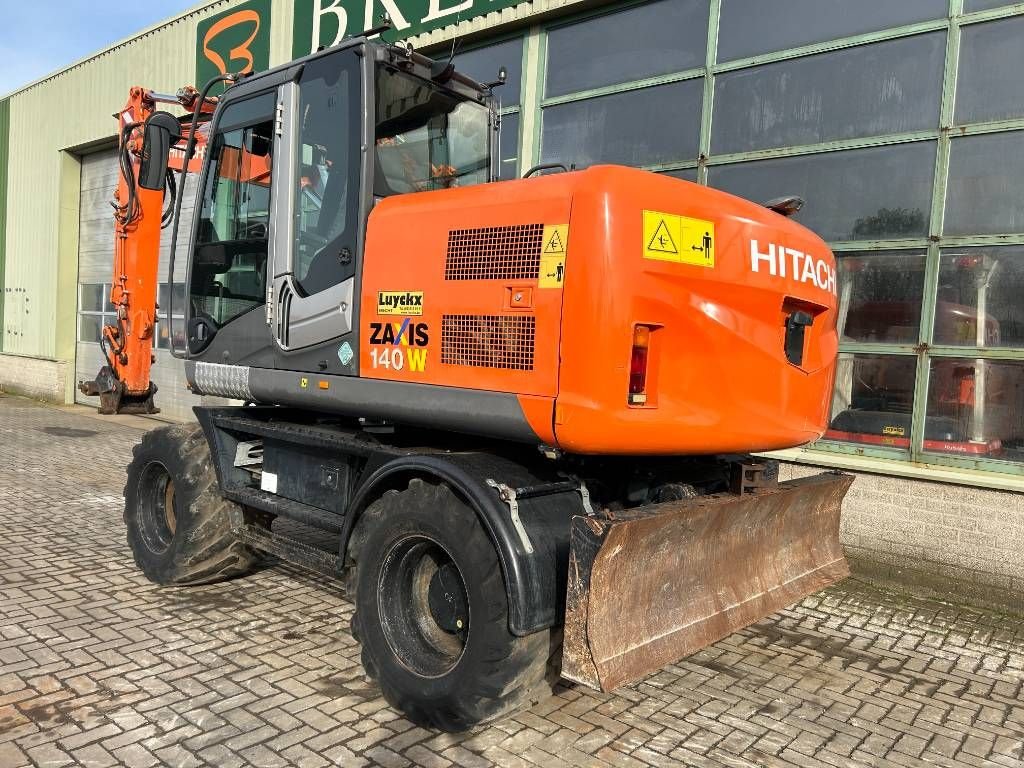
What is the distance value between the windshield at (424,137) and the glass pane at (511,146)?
400 centimetres

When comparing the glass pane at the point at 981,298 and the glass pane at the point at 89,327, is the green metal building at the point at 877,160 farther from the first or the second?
the glass pane at the point at 89,327

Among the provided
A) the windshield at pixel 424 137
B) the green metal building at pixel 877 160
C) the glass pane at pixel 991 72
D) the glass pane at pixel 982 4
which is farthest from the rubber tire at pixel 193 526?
the glass pane at pixel 982 4

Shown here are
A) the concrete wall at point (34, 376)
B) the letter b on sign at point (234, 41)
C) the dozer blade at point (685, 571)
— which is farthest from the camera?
the concrete wall at point (34, 376)

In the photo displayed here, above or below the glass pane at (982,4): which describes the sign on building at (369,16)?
above

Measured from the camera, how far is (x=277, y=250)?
4.51m

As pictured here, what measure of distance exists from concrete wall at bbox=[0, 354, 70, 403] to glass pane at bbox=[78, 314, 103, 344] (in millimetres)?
688

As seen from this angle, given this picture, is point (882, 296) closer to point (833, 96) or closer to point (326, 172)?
point (833, 96)

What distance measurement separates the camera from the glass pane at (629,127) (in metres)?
7.66

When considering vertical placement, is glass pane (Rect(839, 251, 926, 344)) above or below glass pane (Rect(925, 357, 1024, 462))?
above

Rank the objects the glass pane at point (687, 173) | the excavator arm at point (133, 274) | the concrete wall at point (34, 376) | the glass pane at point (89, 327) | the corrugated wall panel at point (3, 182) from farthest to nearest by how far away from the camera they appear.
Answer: the corrugated wall panel at point (3, 182)
the concrete wall at point (34, 376)
the glass pane at point (89, 327)
the glass pane at point (687, 173)
the excavator arm at point (133, 274)

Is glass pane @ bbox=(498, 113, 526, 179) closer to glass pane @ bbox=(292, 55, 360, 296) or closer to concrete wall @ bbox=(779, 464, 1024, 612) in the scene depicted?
glass pane @ bbox=(292, 55, 360, 296)

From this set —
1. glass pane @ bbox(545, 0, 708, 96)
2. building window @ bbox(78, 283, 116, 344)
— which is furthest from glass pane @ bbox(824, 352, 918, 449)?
building window @ bbox(78, 283, 116, 344)

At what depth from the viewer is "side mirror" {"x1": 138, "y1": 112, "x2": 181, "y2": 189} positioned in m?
5.20

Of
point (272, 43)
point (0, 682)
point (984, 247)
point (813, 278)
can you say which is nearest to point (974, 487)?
point (984, 247)
